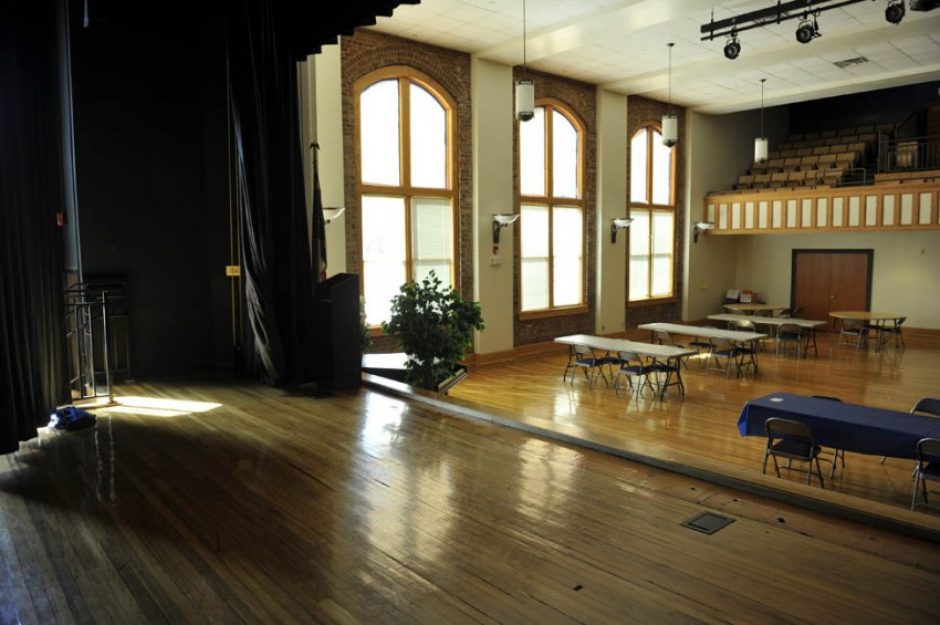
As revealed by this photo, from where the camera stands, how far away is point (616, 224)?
13477mm

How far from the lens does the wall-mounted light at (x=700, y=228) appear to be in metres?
15.5

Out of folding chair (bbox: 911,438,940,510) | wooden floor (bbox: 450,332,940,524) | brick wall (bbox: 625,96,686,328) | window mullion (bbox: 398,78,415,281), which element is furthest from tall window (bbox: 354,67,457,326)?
folding chair (bbox: 911,438,940,510)

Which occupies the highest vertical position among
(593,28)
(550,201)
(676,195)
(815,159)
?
(593,28)

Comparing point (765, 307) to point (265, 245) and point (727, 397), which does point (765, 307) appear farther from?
point (265, 245)

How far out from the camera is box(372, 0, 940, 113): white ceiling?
8898mm

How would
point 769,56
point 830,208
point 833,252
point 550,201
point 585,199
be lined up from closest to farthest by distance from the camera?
1. point 769,56
2. point 550,201
3. point 585,199
4. point 830,208
5. point 833,252

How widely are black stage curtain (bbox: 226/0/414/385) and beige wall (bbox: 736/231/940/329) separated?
1341cm

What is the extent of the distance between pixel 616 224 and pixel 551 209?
179 cm

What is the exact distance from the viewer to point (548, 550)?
296cm

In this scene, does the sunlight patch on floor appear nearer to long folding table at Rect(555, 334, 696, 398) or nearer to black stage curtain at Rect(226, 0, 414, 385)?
black stage curtain at Rect(226, 0, 414, 385)

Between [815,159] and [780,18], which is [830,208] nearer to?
[815,159]

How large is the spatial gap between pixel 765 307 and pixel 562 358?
18.8 feet

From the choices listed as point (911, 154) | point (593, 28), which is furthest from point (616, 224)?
point (911, 154)

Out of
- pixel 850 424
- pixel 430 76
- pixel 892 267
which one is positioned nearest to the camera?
pixel 850 424
